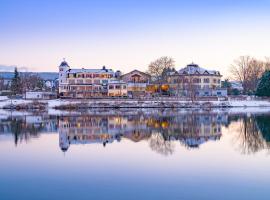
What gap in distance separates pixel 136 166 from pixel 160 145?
5.71 m

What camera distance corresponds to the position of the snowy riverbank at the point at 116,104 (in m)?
59.1

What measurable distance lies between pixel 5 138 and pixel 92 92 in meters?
50.7

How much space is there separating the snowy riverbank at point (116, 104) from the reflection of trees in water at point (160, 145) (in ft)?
115

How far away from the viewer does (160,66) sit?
90.2m

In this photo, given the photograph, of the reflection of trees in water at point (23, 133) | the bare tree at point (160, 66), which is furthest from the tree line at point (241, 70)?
the reflection of trees in water at point (23, 133)

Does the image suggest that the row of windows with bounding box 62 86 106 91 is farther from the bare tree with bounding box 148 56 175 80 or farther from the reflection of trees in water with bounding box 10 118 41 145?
the reflection of trees in water with bounding box 10 118 41 145

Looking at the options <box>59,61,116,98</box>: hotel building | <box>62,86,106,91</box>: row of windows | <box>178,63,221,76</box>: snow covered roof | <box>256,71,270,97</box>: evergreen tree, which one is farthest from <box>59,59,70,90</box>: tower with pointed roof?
<box>256,71,270,97</box>: evergreen tree

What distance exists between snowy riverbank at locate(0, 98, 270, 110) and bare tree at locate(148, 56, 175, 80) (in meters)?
26.7

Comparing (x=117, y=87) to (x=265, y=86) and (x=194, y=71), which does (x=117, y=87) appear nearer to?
(x=194, y=71)

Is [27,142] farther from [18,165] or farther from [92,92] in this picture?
[92,92]

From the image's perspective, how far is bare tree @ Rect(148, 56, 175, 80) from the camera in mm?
89812

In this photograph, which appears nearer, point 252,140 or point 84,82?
point 252,140

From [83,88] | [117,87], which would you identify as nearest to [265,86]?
[117,87]

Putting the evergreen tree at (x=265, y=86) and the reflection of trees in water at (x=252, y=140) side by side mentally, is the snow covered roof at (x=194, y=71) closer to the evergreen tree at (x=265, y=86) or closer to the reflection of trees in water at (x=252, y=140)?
the evergreen tree at (x=265, y=86)
